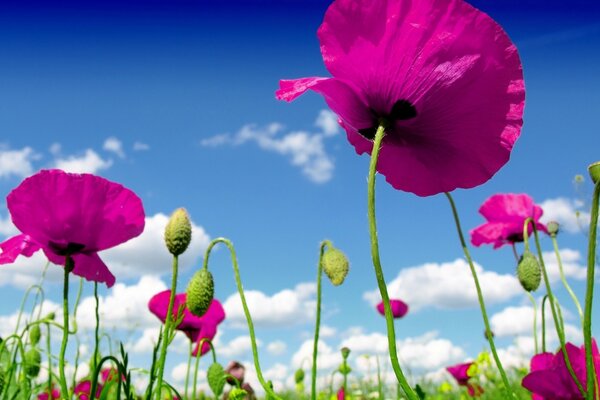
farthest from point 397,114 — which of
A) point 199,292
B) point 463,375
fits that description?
point 463,375

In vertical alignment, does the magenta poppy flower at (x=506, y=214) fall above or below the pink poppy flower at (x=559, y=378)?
above

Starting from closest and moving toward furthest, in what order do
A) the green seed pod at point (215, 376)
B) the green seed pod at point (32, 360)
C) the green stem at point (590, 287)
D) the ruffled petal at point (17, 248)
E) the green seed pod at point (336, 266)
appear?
the green stem at point (590, 287)
the green seed pod at point (336, 266)
the ruffled petal at point (17, 248)
the green seed pod at point (215, 376)
the green seed pod at point (32, 360)

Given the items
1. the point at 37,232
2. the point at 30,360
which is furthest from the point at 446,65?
the point at 30,360

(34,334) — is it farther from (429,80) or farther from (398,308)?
(398,308)

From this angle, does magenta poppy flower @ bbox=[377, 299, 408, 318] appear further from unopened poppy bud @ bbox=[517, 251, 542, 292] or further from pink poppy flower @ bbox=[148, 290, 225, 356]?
unopened poppy bud @ bbox=[517, 251, 542, 292]

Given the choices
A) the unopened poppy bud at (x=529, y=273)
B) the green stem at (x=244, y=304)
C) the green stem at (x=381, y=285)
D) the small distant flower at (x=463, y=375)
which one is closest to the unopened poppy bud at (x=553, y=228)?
the unopened poppy bud at (x=529, y=273)

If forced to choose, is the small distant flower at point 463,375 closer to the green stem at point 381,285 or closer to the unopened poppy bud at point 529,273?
the unopened poppy bud at point 529,273

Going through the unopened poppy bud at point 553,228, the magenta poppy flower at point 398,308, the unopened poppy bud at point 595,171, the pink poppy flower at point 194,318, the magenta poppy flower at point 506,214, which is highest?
the magenta poppy flower at point 398,308
